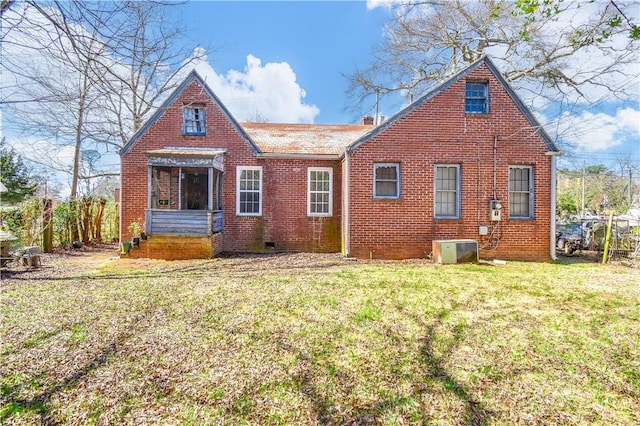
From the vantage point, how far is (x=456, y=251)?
998 centimetres

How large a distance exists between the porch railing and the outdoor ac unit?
24.1 feet

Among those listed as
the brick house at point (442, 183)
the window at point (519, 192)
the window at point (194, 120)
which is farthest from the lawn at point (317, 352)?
the window at point (194, 120)

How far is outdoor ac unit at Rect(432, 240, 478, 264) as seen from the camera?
992cm

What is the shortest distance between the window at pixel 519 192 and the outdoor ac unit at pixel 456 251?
2.19 meters

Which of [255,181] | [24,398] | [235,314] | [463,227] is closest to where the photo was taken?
[24,398]

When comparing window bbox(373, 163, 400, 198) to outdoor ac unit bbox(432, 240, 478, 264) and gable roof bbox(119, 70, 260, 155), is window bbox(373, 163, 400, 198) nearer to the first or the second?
outdoor ac unit bbox(432, 240, 478, 264)

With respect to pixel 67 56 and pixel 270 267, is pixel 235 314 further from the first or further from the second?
pixel 67 56

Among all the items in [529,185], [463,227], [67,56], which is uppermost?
[67,56]

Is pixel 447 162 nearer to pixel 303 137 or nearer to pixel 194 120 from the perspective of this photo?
pixel 303 137

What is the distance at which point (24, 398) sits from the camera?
3.19 m

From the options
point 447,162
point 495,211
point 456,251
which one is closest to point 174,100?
point 447,162

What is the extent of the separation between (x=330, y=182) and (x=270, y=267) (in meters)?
4.61

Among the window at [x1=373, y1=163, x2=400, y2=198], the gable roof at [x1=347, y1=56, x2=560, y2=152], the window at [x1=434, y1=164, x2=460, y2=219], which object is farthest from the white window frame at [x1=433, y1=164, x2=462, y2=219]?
the gable roof at [x1=347, y1=56, x2=560, y2=152]

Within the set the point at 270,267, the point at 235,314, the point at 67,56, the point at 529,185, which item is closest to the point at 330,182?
the point at 270,267
